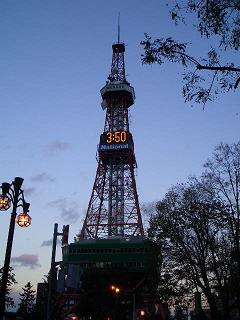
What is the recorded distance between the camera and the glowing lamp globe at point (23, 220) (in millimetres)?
13166

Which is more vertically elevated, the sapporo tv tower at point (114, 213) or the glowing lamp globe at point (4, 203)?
the sapporo tv tower at point (114, 213)

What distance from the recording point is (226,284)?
26.5 meters

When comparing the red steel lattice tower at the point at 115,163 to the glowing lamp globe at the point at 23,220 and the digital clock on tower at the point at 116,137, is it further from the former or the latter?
the glowing lamp globe at the point at 23,220

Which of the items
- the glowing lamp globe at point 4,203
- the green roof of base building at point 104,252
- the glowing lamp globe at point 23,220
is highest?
the green roof of base building at point 104,252

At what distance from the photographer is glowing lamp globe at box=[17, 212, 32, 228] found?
1317cm

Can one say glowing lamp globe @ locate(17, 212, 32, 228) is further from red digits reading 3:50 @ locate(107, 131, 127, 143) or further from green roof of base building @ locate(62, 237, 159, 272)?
red digits reading 3:50 @ locate(107, 131, 127, 143)

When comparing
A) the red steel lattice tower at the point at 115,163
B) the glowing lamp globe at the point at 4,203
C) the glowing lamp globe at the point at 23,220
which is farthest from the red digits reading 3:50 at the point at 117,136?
the glowing lamp globe at the point at 4,203

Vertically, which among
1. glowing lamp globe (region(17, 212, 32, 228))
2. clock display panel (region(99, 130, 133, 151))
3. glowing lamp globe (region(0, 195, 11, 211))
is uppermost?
clock display panel (region(99, 130, 133, 151))

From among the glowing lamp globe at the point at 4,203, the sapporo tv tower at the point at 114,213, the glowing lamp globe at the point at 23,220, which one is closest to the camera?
the glowing lamp globe at the point at 4,203

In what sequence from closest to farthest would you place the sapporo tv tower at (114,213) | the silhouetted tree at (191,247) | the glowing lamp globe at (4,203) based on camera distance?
the glowing lamp globe at (4,203) → the silhouetted tree at (191,247) → the sapporo tv tower at (114,213)

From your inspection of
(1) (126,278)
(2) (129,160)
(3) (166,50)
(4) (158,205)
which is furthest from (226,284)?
(2) (129,160)

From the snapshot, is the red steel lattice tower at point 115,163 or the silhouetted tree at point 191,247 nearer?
the silhouetted tree at point 191,247

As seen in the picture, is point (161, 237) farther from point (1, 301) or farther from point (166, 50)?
point (166, 50)

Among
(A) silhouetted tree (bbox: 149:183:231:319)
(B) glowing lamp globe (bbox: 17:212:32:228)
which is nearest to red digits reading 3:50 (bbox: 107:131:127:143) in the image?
(A) silhouetted tree (bbox: 149:183:231:319)
